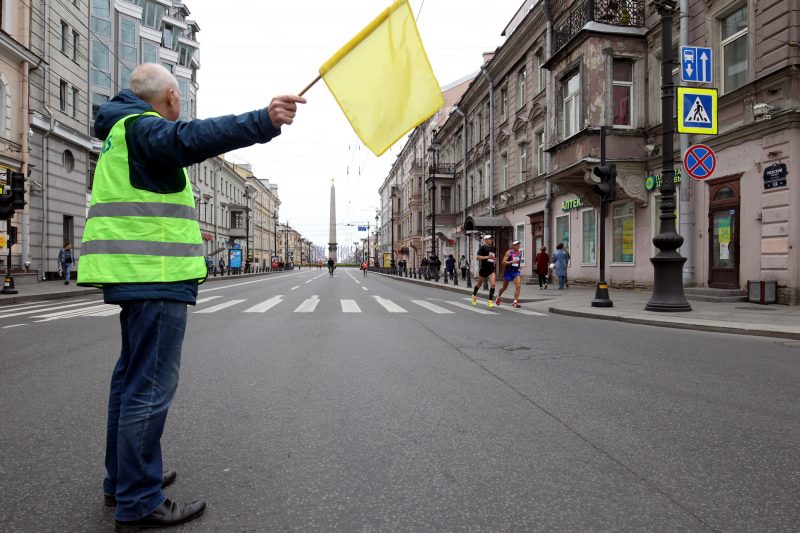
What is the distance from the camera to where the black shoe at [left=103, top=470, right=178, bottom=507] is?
2.33 metres

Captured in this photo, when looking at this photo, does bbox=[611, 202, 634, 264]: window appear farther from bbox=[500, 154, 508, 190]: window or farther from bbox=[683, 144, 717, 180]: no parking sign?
bbox=[500, 154, 508, 190]: window

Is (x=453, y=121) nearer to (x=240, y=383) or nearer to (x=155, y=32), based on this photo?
(x=155, y=32)

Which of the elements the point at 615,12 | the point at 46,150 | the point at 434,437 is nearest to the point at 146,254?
the point at 434,437

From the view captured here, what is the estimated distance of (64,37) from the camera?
24.5 meters

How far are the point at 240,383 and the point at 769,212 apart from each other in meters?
12.2

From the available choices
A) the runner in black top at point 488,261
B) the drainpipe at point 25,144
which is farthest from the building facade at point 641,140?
the drainpipe at point 25,144

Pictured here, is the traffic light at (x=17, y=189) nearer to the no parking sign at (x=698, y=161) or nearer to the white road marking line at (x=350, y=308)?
the white road marking line at (x=350, y=308)

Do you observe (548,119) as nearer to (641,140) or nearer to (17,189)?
(641,140)

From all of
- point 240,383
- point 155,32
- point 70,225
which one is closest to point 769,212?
point 240,383

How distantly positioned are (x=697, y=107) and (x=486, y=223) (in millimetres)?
17131

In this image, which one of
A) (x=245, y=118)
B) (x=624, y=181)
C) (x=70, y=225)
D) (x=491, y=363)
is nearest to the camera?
(x=245, y=118)

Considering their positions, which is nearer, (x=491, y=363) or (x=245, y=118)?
(x=245, y=118)

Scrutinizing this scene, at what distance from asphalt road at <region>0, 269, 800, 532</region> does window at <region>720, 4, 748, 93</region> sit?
909 centimetres

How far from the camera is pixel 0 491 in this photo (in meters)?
2.47
